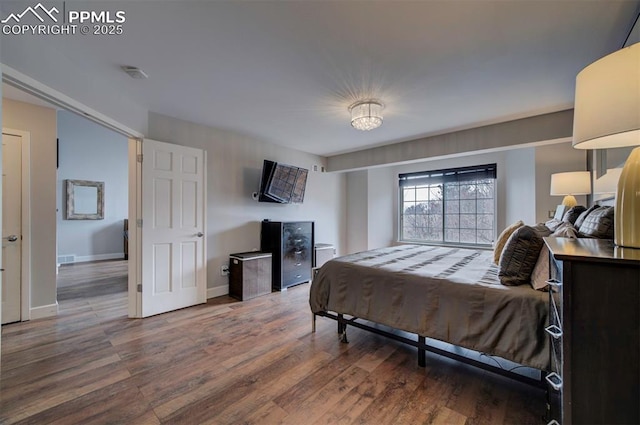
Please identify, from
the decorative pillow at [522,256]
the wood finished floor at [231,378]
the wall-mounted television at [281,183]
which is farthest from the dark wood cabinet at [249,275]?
the decorative pillow at [522,256]

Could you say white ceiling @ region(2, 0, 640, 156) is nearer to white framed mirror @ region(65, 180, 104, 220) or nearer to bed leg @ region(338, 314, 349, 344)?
bed leg @ region(338, 314, 349, 344)

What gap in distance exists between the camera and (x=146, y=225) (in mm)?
2918

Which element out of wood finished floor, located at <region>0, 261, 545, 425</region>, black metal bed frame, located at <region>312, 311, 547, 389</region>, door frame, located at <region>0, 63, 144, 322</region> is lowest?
wood finished floor, located at <region>0, 261, 545, 425</region>

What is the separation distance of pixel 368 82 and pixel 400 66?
332 mm

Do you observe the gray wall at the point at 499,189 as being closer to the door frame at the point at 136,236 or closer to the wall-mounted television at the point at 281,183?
the wall-mounted television at the point at 281,183

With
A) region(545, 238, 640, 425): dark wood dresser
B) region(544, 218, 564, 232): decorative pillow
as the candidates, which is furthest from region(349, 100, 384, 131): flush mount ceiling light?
region(545, 238, 640, 425): dark wood dresser

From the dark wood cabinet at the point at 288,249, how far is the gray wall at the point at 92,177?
515 cm

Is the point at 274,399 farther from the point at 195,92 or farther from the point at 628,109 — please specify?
the point at 195,92

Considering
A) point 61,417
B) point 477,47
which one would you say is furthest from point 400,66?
point 61,417

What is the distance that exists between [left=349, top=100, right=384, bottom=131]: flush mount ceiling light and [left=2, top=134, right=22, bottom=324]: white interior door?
3641 millimetres

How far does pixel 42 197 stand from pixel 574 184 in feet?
Result: 19.0

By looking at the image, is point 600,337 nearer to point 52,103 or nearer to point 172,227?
point 52,103

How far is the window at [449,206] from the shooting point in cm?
479

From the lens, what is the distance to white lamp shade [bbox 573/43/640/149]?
82cm
